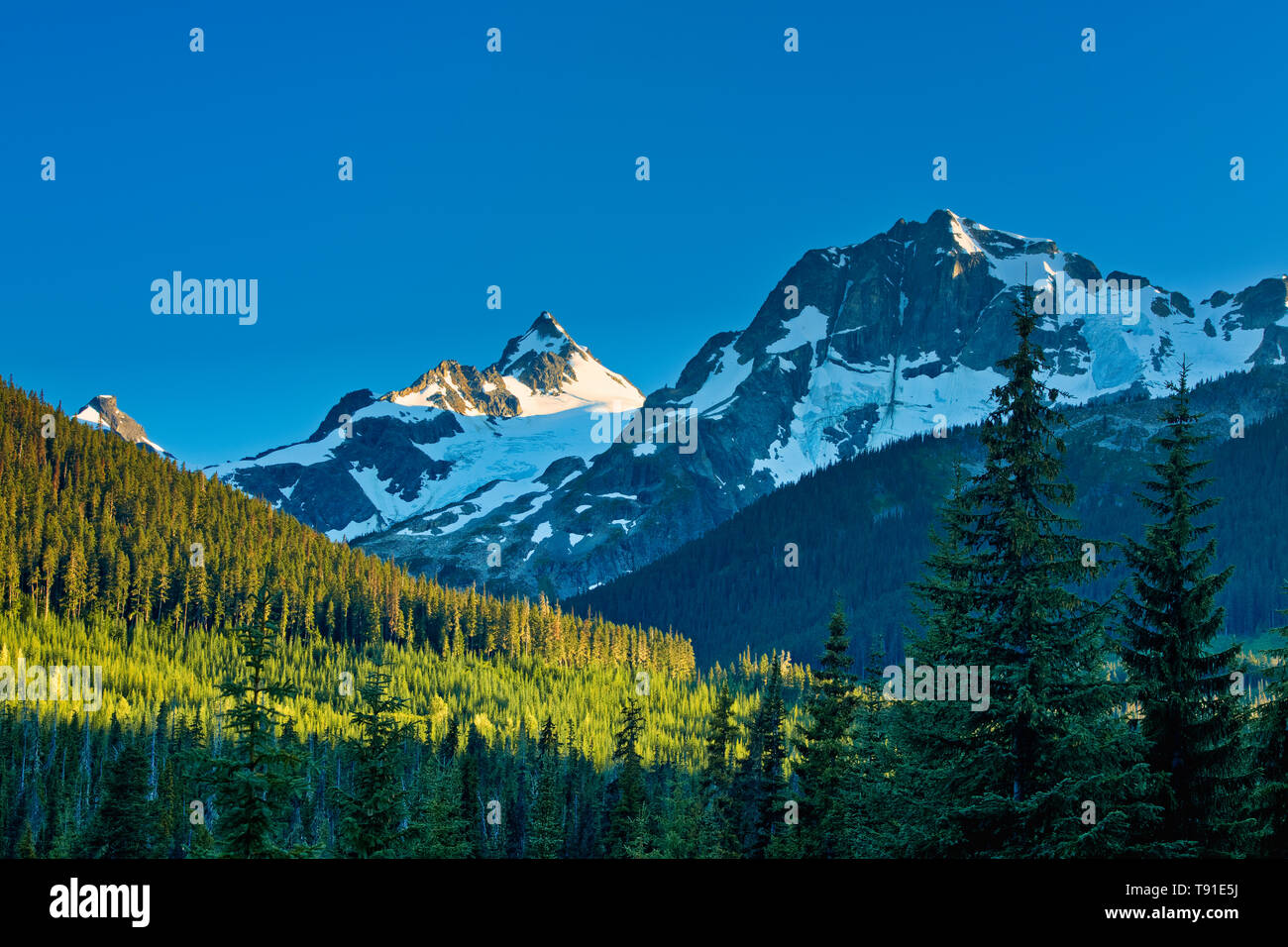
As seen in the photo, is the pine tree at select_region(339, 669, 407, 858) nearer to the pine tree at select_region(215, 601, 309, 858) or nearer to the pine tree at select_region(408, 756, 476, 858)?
the pine tree at select_region(408, 756, 476, 858)

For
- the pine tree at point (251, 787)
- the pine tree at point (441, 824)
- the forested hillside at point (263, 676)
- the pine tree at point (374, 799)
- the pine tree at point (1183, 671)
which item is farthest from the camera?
the forested hillside at point (263, 676)

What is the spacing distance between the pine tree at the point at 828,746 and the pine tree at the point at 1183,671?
13986 mm

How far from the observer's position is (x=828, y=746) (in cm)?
4016

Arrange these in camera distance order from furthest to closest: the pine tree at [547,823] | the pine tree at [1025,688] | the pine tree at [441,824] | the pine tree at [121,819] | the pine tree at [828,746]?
the pine tree at [547,823] < the pine tree at [121,819] < the pine tree at [441,824] < the pine tree at [828,746] < the pine tree at [1025,688]

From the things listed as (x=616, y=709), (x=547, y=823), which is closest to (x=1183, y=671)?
(x=547, y=823)

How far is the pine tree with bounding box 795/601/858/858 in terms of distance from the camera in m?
38.8

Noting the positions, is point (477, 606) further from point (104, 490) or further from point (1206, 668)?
point (1206, 668)

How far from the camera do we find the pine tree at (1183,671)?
81.7 ft

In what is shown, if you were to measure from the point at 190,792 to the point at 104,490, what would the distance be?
114 metres

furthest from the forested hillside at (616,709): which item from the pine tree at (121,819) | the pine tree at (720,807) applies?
the pine tree at (720,807)

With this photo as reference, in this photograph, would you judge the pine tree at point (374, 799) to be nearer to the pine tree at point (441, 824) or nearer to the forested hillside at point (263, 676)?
the forested hillside at point (263, 676)

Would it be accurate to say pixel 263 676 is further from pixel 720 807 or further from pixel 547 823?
pixel 547 823
